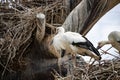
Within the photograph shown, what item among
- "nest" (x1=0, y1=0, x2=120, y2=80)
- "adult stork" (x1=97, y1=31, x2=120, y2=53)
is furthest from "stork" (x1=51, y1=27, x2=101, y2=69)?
"adult stork" (x1=97, y1=31, x2=120, y2=53)

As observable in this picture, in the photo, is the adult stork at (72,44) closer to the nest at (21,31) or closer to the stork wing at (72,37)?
the stork wing at (72,37)

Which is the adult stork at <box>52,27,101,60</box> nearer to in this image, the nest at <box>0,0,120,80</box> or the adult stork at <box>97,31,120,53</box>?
the nest at <box>0,0,120,80</box>

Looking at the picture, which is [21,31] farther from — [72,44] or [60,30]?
[72,44]

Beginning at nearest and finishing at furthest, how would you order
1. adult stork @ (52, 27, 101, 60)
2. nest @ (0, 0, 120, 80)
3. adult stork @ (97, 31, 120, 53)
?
adult stork @ (52, 27, 101, 60) → nest @ (0, 0, 120, 80) → adult stork @ (97, 31, 120, 53)

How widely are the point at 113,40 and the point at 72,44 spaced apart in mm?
658

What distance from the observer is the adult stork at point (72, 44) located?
36.8ft

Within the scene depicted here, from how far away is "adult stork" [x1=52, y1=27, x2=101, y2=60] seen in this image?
1120 centimetres

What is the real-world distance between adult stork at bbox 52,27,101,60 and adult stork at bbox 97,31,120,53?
477 millimetres

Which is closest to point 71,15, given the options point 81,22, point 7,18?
point 81,22

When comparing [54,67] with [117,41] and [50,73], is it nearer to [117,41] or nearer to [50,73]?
[50,73]

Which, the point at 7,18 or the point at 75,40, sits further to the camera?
the point at 7,18

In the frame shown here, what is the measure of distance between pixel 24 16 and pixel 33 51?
50 centimetres

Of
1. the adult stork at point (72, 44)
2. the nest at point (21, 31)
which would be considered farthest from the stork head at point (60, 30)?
the nest at point (21, 31)

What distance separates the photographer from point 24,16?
469 inches
